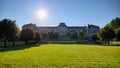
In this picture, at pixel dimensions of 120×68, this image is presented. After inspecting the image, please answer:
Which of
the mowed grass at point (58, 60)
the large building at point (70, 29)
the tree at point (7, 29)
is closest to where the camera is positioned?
the mowed grass at point (58, 60)

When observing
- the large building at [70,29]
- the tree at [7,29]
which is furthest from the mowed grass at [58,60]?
the large building at [70,29]

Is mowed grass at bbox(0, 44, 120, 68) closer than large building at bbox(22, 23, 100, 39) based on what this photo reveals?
Yes

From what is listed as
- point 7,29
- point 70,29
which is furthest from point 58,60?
point 70,29

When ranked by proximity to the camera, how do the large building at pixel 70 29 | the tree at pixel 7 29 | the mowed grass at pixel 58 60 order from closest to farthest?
the mowed grass at pixel 58 60
the tree at pixel 7 29
the large building at pixel 70 29

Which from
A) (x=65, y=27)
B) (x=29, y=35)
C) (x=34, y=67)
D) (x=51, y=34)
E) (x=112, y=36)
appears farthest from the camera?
(x=65, y=27)

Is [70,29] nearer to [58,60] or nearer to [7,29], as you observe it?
[7,29]

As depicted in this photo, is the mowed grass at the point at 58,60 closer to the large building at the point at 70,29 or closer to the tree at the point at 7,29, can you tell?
the tree at the point at 7,29

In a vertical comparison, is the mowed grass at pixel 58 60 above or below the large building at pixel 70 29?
below

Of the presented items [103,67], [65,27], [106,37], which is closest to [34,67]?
[103,67]

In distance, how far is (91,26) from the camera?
153250 mm

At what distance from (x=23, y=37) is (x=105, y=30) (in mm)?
34089

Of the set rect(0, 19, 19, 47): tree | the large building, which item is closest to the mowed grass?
rect(0, 19, 19, 47): tree

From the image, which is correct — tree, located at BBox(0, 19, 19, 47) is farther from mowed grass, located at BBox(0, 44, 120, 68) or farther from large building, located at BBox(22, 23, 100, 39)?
large building, located at BBox(22, 23, 100, 39)

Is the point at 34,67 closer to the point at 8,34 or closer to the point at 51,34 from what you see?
the point at 8,34
